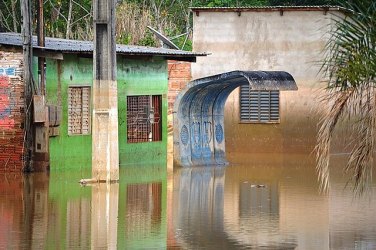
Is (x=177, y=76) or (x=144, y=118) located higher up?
(x=177, y=76)

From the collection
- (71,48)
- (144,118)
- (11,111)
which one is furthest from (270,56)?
(11,111)

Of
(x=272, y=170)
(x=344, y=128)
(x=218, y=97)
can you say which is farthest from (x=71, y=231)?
(x=344, y=128)

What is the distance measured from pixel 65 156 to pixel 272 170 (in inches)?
216

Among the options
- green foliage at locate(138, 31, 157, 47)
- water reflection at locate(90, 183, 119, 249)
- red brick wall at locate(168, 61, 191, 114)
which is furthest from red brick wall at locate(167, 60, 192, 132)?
water reflection at locate(90, 183, 119, 249)

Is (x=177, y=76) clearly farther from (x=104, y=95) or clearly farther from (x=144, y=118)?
(x=104, y=95)

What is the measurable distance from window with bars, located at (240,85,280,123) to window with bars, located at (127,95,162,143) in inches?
205

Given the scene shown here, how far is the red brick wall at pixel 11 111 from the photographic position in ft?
93.9

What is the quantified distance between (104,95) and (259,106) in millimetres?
12311

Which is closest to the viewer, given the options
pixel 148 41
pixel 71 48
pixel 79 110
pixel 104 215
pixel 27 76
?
pixel 104 215

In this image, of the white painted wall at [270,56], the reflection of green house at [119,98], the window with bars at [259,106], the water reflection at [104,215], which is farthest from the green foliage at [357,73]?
the window with bars at [259,106]

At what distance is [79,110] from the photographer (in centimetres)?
3050

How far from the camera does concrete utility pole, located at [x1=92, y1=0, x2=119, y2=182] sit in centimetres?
2614

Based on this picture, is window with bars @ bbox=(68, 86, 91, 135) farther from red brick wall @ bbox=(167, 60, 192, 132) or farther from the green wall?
red brick wall @ bbox=(167, 60, 192, 132)

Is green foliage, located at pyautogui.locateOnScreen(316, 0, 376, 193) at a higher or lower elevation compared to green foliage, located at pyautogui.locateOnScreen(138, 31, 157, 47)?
lower
